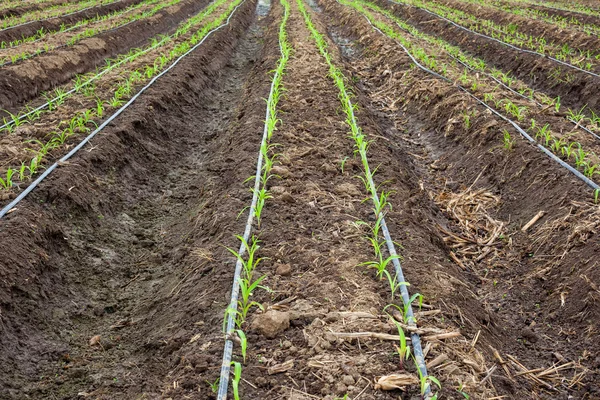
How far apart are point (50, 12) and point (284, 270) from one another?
12.8 meters

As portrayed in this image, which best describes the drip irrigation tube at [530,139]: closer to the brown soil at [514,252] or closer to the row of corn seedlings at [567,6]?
the brown soil at [514,252]

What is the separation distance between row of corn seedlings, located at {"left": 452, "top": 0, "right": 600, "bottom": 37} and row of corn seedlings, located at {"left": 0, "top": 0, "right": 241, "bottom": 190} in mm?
8110

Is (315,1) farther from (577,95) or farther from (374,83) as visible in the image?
(577,95)

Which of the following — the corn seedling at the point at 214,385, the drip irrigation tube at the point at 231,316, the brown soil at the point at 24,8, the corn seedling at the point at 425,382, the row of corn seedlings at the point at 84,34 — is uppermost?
the brown soil at the point at 24,8

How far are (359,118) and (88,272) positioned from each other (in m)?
3.32

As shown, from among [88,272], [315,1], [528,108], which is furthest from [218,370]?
[315,1]

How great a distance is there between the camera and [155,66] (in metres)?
7.55

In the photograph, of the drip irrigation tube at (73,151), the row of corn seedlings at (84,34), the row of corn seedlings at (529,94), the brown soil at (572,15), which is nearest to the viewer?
the drip irrigation tube at (73,151)

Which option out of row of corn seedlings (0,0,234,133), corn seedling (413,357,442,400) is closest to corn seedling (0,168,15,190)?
row of corn seedlings (0,0,234,133)

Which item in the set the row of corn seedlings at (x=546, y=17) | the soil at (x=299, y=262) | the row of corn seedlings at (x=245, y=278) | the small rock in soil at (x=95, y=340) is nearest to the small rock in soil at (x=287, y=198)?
the soil at (x=299, y=262)

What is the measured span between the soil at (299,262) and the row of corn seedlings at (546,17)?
6550 millimetres

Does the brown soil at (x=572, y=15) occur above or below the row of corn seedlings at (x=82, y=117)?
below

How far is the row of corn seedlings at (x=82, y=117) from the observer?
425cm

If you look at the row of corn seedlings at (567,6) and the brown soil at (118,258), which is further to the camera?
the row of corn seedlings at (567,6)
